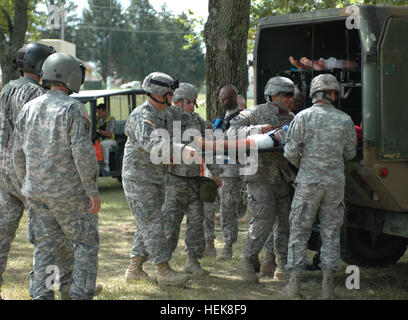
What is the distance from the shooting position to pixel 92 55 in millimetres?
84250

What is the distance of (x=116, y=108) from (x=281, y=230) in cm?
836

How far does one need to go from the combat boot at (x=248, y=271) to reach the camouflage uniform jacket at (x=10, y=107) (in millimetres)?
2370

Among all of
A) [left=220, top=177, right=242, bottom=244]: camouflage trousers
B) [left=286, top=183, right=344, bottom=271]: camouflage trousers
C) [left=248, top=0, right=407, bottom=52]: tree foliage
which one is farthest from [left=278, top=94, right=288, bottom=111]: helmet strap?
[left=248, top=0, right=407, bottom=52]: tree foliage

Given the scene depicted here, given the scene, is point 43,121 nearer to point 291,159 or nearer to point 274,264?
point 291,159

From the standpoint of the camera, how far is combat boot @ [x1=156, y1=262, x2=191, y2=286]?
635cm

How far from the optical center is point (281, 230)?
675 cm

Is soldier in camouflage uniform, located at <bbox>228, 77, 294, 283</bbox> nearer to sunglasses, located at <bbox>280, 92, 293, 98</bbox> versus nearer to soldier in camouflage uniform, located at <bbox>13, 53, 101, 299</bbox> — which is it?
sunglasses, located at <bbox>280, 92, 293, 98</bbox>

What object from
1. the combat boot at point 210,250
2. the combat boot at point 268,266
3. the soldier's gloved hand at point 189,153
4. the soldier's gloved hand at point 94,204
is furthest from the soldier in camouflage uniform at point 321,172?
the combat boot at point 210,250

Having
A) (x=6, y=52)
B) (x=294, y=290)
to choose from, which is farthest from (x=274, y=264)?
(x=6, y=52)

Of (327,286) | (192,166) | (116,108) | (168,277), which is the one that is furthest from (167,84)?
(116,108)

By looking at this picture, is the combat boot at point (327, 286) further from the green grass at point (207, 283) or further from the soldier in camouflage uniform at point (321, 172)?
the green grass at point (207, 283)

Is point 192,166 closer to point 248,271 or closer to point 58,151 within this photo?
point 248,271

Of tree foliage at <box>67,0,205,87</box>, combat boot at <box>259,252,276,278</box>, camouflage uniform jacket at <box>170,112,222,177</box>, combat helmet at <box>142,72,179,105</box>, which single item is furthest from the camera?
tree foliage at <box>67,0,205,87</box>
